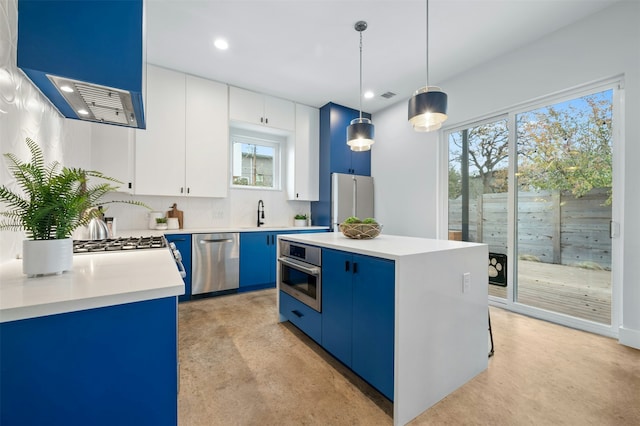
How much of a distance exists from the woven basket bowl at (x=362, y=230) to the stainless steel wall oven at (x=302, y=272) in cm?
29

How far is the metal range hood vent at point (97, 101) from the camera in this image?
4.38 ft

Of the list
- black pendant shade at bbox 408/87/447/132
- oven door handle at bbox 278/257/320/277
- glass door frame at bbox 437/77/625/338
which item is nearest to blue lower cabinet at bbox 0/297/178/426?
oven door handle at bbox 278/257/320/277

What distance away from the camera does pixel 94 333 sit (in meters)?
0.76

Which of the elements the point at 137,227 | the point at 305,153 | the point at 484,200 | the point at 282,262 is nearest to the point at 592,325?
the point at 484,200

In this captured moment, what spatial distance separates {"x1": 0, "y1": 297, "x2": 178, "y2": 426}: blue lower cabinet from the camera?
0.69 meters

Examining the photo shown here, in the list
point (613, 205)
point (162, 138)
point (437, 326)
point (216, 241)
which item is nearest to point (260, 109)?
point (162, 138)

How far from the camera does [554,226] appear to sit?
9.37ft

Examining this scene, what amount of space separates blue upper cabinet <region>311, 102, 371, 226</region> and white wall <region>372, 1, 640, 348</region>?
2.54ft

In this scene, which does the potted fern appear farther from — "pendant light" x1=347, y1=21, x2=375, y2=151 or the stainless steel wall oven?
"pendant light" x1=347, y1=21, x2=375, y2=151

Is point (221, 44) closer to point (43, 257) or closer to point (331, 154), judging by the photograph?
point (331, 154)

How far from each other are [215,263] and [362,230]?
2199 millimetres

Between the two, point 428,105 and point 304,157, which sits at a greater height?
point 304,157

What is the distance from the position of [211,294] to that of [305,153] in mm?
2570

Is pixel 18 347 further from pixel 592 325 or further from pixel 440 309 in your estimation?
pixel 592 325
